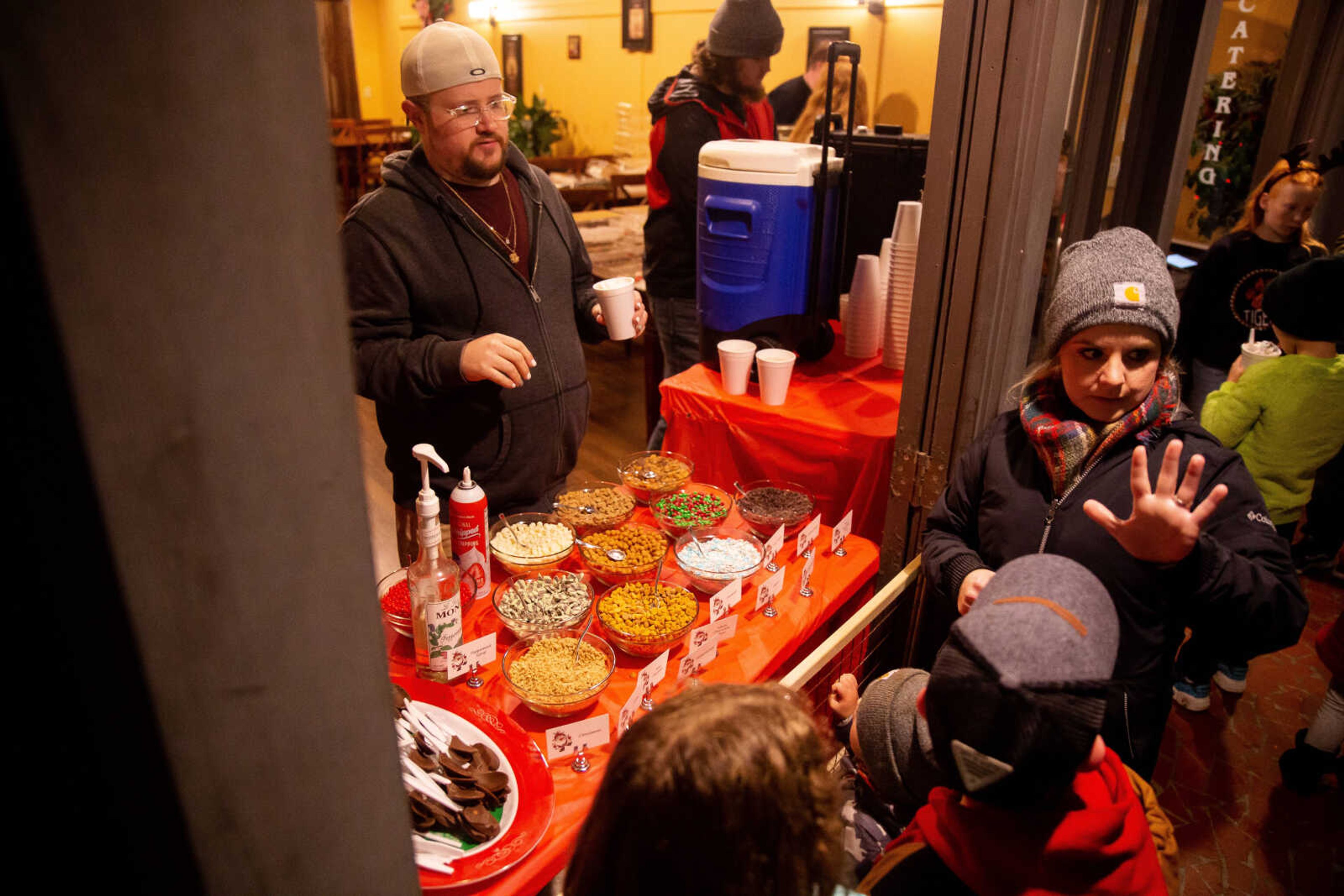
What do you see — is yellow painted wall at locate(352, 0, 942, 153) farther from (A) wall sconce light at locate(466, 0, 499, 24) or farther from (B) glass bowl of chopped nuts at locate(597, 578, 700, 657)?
(B) glass bowl of chopped nuts at locate(597, 578, 700, 657)

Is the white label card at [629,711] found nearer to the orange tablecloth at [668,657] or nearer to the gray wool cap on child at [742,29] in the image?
the orange tablecloth at [668,657]

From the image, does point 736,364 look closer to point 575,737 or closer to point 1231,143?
point 575,737

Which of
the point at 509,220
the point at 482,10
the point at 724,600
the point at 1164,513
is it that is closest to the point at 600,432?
the point at 509,220

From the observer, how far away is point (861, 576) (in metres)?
2.07

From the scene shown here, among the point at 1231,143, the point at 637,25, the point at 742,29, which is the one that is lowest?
the point at 1231,143

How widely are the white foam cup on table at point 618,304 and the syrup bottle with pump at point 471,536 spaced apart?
0.68 meters

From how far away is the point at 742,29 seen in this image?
314cm

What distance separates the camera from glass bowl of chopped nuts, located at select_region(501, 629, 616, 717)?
145cm

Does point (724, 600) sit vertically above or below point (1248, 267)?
below

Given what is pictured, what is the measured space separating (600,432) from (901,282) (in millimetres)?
2754

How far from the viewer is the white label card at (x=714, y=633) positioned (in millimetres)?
1563

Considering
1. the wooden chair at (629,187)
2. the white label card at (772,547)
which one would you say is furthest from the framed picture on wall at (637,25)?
the white label card at (772,547)

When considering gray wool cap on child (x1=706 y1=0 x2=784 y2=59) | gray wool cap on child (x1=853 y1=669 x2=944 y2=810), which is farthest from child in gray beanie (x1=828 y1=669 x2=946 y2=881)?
gray wool cap on child (x1=706 y1=0 x2=784 y2=59)

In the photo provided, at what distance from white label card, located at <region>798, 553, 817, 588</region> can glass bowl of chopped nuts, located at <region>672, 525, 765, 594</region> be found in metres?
0.10
